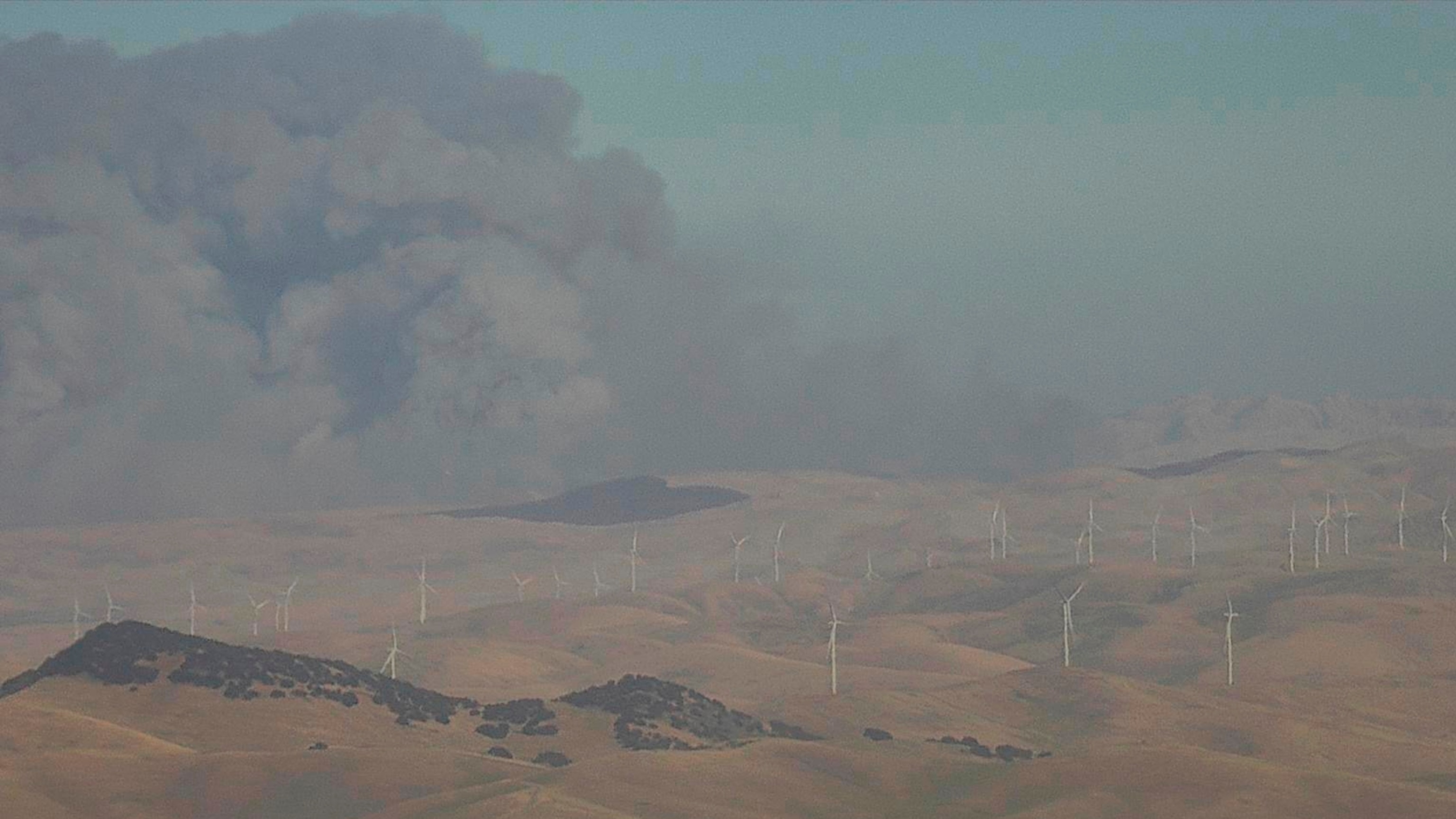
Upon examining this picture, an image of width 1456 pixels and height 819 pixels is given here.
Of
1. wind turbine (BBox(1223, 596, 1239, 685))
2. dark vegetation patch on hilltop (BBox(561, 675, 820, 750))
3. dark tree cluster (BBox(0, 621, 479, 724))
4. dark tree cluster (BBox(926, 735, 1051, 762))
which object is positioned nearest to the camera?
dark tree cluster (BBox(926, 735, 1051, 762))

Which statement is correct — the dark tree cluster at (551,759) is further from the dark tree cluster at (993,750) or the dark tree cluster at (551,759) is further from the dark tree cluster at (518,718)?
the dark tree cluster at (993,750)

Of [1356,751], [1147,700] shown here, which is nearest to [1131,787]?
[1356,751]

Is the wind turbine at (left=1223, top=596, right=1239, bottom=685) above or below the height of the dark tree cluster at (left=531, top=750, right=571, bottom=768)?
below

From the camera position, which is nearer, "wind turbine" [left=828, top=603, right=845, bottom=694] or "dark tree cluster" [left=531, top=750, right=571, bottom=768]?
"dark tree cluster" [left=531, top=750, right=571, bottom=768]

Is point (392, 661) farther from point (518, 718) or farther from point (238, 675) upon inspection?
point (238, 675)

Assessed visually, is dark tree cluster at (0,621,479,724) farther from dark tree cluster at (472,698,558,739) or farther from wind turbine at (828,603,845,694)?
wind turbine at (828,603,845,694)

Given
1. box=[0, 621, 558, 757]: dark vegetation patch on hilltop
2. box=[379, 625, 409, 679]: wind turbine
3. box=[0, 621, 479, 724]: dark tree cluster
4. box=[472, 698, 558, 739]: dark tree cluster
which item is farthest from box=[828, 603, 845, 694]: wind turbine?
box=[0, 621, 479, 724]: dark tree cluster

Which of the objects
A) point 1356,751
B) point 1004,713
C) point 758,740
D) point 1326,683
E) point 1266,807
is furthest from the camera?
point 1326,683

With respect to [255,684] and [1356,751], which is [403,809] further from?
[1356,751]
